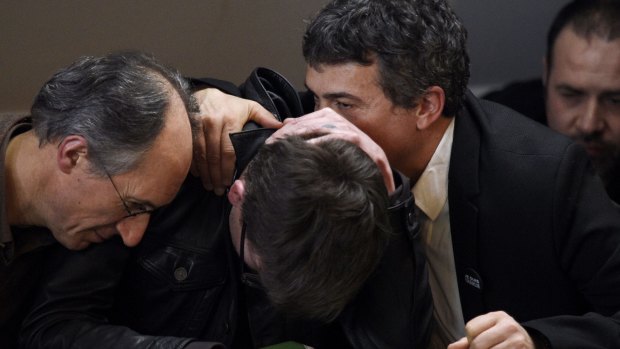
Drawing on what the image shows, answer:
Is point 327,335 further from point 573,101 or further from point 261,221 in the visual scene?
point 573,101

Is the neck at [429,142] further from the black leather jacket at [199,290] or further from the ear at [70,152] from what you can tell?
the ear at [70,152]

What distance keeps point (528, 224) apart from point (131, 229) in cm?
80

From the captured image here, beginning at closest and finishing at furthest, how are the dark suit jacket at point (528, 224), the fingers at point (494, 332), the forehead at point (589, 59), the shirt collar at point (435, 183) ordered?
the fingers at point (494, 332)
the dark suit jacket at point (528, 224)
the shirt collar at point (435, 183)
the forehead at point (589, 59)

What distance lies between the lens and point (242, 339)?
67.2 inches

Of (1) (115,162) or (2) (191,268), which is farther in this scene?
(2) (191,268)

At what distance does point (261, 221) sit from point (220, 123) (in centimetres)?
30

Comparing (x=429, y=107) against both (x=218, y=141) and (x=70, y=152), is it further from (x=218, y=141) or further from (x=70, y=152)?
(x=70, y=152)

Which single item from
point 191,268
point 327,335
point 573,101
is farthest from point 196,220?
point 573,101

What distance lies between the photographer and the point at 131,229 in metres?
1.52

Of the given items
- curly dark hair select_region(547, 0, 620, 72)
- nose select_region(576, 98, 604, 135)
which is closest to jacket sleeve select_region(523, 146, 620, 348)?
nose select_region(576, 98, 604, 135)

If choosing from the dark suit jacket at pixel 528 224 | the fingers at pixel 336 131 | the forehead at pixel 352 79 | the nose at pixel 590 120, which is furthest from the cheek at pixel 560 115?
the fingers at pixel 336 131

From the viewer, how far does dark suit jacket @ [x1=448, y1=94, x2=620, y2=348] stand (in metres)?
1.70

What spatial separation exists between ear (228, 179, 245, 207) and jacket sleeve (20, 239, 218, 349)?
238mm

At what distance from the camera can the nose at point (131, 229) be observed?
1.52 m
